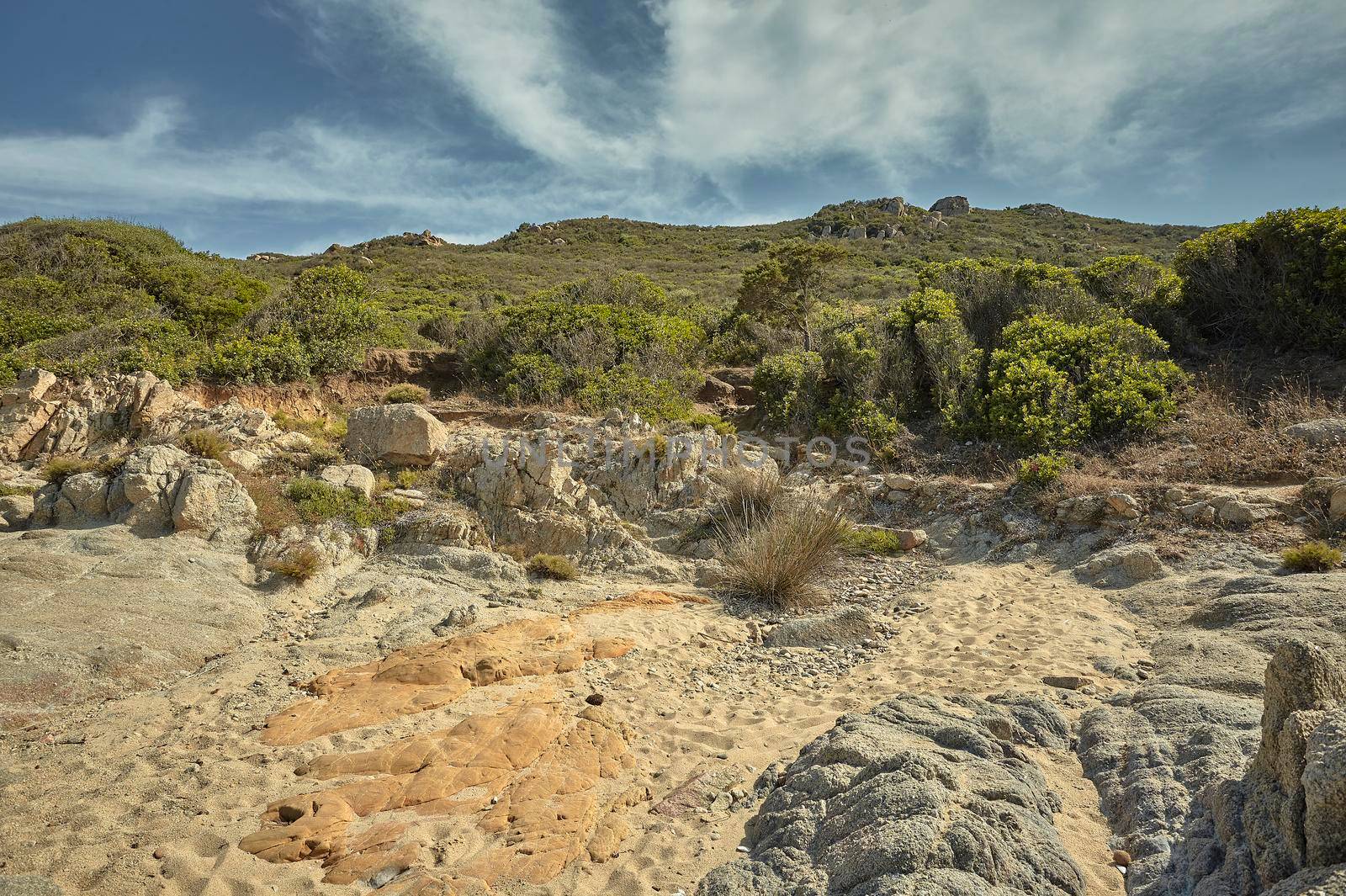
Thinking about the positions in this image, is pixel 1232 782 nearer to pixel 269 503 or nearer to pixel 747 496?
pixel 747 496

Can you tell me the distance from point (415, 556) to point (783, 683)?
459 cm

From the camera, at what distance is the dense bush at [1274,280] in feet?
31.4

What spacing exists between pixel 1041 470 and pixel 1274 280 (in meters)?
6.07

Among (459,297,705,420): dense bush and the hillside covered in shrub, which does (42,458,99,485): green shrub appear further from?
(459,297,705,420): dense bush

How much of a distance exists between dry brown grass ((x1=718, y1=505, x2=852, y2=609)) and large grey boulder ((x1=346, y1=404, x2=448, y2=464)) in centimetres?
452

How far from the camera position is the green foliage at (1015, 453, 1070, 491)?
331 inches

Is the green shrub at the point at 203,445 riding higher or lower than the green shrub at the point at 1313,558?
lower

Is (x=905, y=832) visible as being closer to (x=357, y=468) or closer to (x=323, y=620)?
(x=323, y=620)

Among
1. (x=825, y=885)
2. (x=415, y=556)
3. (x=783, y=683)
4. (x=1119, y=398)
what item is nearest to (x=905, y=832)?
(x=825, y=885)

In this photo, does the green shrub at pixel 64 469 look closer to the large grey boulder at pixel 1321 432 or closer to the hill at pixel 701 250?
the large grey boulder at pixel 1321 432

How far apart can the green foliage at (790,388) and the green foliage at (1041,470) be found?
396cm

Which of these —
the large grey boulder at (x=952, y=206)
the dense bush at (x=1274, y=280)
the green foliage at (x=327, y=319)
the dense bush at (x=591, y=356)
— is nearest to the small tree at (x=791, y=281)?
the dense bush at (x=591, y=356)

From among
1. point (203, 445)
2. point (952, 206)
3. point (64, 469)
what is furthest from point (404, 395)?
point (952, 206)

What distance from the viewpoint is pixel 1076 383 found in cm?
980
